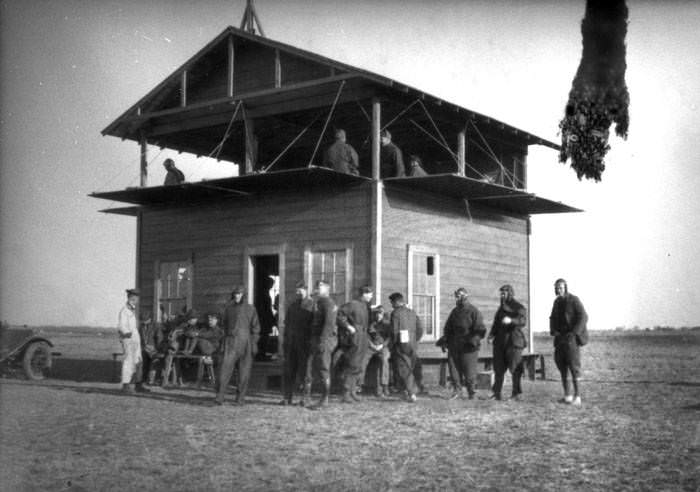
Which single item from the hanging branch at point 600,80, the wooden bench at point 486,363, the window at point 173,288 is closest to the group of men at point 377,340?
the wooden bench at point 486,363

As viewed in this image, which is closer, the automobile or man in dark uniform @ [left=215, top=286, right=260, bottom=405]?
man in dark uniform @ [left=215, top=286, right=260, bottom=405]

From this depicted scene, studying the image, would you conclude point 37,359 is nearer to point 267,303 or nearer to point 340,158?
point 267,303

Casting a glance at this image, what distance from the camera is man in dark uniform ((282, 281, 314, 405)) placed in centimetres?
1323

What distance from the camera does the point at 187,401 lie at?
1356 centimetres

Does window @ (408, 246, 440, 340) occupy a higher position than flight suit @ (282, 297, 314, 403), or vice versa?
window @ (408, 246, 440, 340)

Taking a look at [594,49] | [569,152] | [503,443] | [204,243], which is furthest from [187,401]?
[594,49]

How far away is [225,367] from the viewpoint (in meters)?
12.8

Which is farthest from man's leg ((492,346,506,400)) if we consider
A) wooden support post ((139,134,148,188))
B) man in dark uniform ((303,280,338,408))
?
wooden support post ((139,134,148,188))

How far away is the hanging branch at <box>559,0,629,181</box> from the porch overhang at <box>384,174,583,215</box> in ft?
16.5

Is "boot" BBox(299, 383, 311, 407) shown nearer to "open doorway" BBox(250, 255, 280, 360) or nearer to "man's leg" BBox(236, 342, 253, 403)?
"man's leg" BBox(236, 342, 253, 403)

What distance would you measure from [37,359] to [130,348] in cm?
482

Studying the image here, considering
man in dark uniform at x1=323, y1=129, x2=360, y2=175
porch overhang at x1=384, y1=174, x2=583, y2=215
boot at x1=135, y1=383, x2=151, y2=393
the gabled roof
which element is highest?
the gabled roof

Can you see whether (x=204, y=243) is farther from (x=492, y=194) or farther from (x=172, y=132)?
(x=492, y=194)

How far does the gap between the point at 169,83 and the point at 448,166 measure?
22.5 feet
